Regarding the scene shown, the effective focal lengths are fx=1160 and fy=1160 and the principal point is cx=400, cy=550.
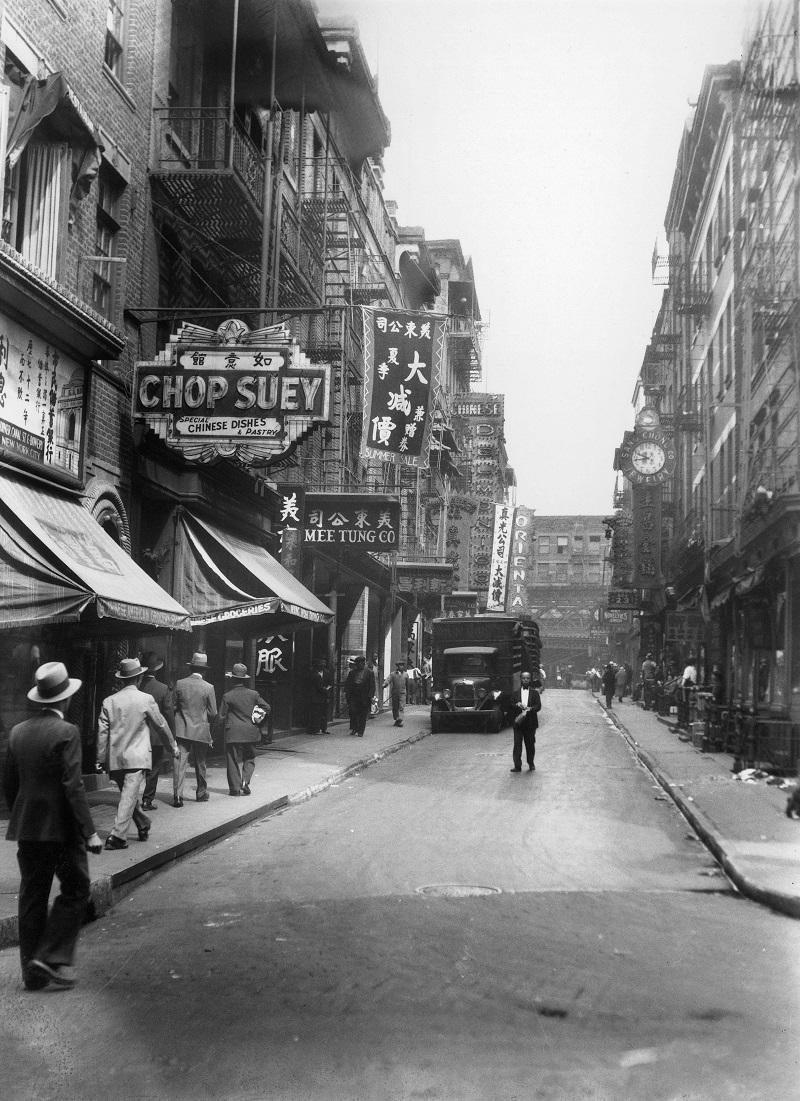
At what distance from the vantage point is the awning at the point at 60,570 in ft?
37.5

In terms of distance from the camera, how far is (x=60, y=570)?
12094 millimetres

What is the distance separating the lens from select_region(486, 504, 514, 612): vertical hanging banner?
59.7 meters

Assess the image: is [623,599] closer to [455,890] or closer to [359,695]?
[359,695]

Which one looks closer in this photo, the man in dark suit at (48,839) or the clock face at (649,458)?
the man in dark suit at (48,839)

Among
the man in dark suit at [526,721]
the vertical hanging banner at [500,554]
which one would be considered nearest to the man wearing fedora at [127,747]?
the man in dark suit at [526,721]

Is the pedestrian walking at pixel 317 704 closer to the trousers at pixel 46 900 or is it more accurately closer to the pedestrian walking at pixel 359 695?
the pedestrian walking at pixel 359 695

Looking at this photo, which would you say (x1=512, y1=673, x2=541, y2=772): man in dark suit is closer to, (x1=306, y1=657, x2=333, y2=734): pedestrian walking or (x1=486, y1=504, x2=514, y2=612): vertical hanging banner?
(x1=306, y1=657, x2=333, y2=734): pedestrian walking

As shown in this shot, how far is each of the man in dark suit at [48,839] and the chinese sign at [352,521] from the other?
19473 millimetres

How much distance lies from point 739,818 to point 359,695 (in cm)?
1555

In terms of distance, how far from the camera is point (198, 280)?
20781mm

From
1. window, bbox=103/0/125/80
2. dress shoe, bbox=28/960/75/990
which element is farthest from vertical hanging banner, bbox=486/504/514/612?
dress shoe, bbox=28/960/75/990

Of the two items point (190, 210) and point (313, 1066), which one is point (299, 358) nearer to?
point (190, 210)

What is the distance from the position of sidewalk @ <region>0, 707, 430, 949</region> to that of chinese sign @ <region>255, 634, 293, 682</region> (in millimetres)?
1514

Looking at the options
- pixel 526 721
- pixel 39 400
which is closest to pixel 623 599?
pixel 526 721
